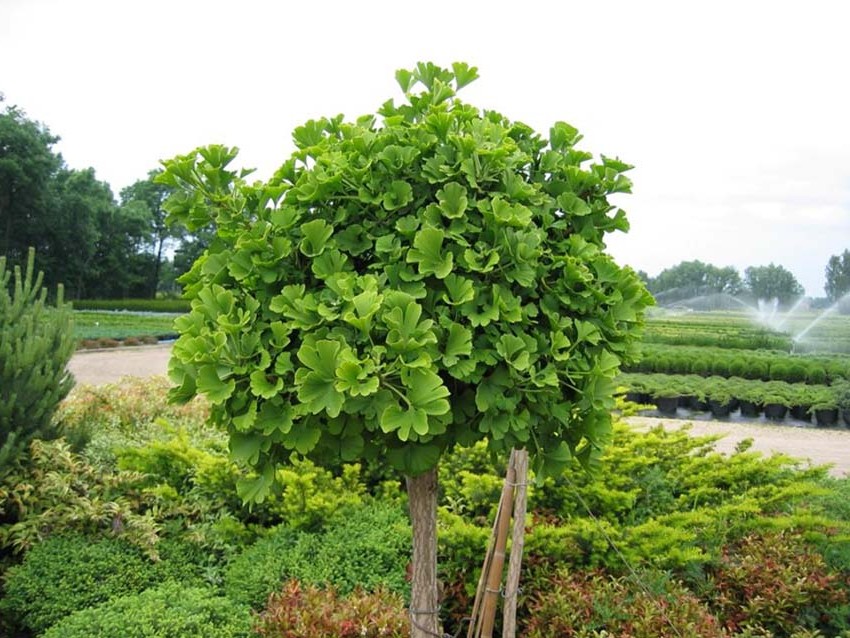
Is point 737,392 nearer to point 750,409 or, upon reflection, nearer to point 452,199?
point 750,409

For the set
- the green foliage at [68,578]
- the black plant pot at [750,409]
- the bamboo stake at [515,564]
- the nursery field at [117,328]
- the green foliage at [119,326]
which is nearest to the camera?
the bamboo stake at [515,564]

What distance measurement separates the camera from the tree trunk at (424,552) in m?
2.40

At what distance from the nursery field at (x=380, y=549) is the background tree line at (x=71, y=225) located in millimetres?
25947

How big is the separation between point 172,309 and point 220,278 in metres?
37.3

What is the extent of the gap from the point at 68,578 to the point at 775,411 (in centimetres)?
1093

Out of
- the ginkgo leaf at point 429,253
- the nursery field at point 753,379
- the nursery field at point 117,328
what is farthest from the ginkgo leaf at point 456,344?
the nursery field at point 117,328

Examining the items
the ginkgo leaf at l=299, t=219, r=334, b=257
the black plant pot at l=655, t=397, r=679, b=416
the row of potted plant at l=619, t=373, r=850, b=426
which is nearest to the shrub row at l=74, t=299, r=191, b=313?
the row of potted plant at l=619, t=373, r=850, b=426

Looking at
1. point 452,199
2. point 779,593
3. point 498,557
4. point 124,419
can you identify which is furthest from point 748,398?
point 452,199

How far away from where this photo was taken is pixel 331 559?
3791 mm

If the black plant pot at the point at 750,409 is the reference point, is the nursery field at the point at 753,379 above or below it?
above

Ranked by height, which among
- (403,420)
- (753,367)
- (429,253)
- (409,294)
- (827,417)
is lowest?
(827,417)

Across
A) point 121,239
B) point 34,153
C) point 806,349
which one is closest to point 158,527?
point 806,349

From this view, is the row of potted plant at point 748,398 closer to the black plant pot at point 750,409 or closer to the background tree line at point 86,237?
the black plant pot at point 750,409

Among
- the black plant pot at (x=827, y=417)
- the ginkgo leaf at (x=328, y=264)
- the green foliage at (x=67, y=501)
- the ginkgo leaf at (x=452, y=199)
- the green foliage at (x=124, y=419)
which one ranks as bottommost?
the black plant pot at (x=827, y=417)
